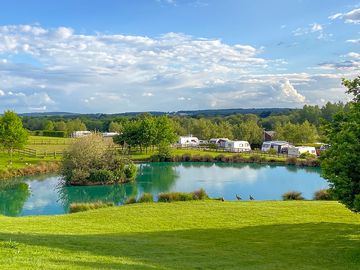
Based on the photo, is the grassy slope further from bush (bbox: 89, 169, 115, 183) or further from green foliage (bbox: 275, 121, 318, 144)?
green foliage (bbox: 275, 121, 318, 144)

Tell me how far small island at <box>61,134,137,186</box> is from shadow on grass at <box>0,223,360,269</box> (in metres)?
23.0

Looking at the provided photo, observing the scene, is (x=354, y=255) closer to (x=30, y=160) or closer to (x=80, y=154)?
(x=80, y=154)

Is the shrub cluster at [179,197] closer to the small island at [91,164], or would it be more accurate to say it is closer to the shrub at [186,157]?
the small island at [91,164]

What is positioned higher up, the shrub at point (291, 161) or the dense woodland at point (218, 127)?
the dense woodland at point (218, 127)

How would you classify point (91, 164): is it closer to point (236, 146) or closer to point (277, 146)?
point (236, 146)

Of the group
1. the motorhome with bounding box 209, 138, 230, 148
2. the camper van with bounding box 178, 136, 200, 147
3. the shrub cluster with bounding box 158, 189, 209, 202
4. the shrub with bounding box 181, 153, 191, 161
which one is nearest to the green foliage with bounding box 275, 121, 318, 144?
the motorhome with bounding box 209, 138, 230, 148

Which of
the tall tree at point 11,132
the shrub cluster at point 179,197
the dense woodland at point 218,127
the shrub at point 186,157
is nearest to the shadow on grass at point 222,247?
the shrub cluster at point 179,197

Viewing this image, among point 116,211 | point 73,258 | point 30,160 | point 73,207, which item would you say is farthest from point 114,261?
point 30,160

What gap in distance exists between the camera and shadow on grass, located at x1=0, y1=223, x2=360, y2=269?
900 cm

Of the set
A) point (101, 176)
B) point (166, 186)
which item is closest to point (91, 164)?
point (101, 176)

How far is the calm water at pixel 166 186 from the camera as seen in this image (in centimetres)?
2966

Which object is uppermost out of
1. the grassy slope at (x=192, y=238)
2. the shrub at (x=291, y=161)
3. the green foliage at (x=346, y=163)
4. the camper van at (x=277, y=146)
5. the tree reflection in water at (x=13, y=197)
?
the green foliage at (x=346, y=163)

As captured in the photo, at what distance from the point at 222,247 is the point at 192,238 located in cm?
180

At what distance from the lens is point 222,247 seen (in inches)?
475
